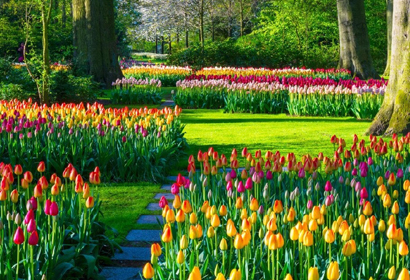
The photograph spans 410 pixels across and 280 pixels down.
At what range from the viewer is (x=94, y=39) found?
18.8m

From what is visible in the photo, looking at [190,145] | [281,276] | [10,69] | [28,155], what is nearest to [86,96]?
[10,69]

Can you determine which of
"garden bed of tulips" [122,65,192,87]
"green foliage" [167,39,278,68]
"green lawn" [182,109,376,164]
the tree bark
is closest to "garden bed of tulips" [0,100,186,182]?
"green lawn" [182,109,376,164]

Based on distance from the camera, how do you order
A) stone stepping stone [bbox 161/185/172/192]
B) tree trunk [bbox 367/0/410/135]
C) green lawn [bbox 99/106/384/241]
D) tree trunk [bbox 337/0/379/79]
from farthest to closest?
1. tree trunk [bbox 337/0/379/79]
2. tree trunk [bbox 367/0/410/135]
3. stone stepping stone [bbox 161/185/172/192]
4. green lawn [bbox 99/106/384/241]

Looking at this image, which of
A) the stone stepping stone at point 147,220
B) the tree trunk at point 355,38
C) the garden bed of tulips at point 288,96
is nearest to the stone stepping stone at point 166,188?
the stone stepping stone at point 147,220

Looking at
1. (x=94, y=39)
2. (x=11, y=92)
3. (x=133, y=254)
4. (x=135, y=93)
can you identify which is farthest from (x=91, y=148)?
(x=94, y=39)

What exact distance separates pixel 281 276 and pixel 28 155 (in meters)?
4.45

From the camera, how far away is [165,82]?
23.2m

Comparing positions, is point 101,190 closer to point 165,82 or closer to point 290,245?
point 290,245

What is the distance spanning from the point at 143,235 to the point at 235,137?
19.2 ft

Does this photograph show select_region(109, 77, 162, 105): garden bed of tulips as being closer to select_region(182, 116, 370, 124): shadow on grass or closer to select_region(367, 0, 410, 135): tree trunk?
select_region(182, 116, 370, 124): shadow on grass

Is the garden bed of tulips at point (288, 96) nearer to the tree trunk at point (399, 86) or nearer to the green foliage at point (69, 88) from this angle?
the green foliage at point (69, 88)

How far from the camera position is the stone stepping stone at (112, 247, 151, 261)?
4.27 meters

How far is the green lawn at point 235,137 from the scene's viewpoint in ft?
19.2

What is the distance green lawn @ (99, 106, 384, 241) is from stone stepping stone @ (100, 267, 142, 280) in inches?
28.8
